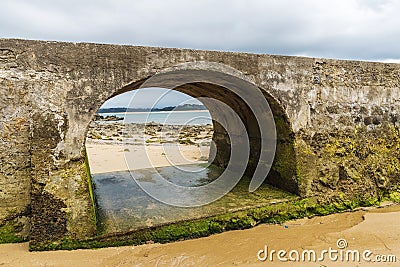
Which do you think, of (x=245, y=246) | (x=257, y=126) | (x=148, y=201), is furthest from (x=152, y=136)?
(x=245, y=246)

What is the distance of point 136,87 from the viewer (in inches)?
172

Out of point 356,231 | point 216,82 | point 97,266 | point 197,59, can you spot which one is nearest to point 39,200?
point 97,266

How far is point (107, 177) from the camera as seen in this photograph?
6.30 metres

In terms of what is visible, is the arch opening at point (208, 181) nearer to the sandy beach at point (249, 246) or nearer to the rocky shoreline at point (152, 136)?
the sandy beach at point (249, 246)

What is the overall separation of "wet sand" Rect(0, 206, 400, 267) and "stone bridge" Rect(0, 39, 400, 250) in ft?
0.81

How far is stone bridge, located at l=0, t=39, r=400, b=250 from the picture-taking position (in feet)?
11.1

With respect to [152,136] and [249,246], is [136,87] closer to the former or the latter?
[249,246]

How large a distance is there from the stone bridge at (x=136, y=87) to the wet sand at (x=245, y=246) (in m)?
0.25

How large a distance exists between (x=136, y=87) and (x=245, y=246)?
2.60m

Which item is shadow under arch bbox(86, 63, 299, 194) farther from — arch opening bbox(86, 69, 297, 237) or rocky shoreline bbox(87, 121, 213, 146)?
rocky shoreline bbox(87, 121, 213, 146)

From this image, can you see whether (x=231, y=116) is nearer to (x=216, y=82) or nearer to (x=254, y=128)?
(x=254, y=128)

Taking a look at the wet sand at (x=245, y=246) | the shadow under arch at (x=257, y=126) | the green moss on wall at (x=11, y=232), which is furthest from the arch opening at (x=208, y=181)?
the green moss on wall at (x=11, y=232)

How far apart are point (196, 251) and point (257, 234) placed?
0.94 m

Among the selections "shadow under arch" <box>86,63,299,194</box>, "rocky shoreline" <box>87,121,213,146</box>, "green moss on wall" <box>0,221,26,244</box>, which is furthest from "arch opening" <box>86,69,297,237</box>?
"rocky shoreline" <box>87,121,213,146</box>
